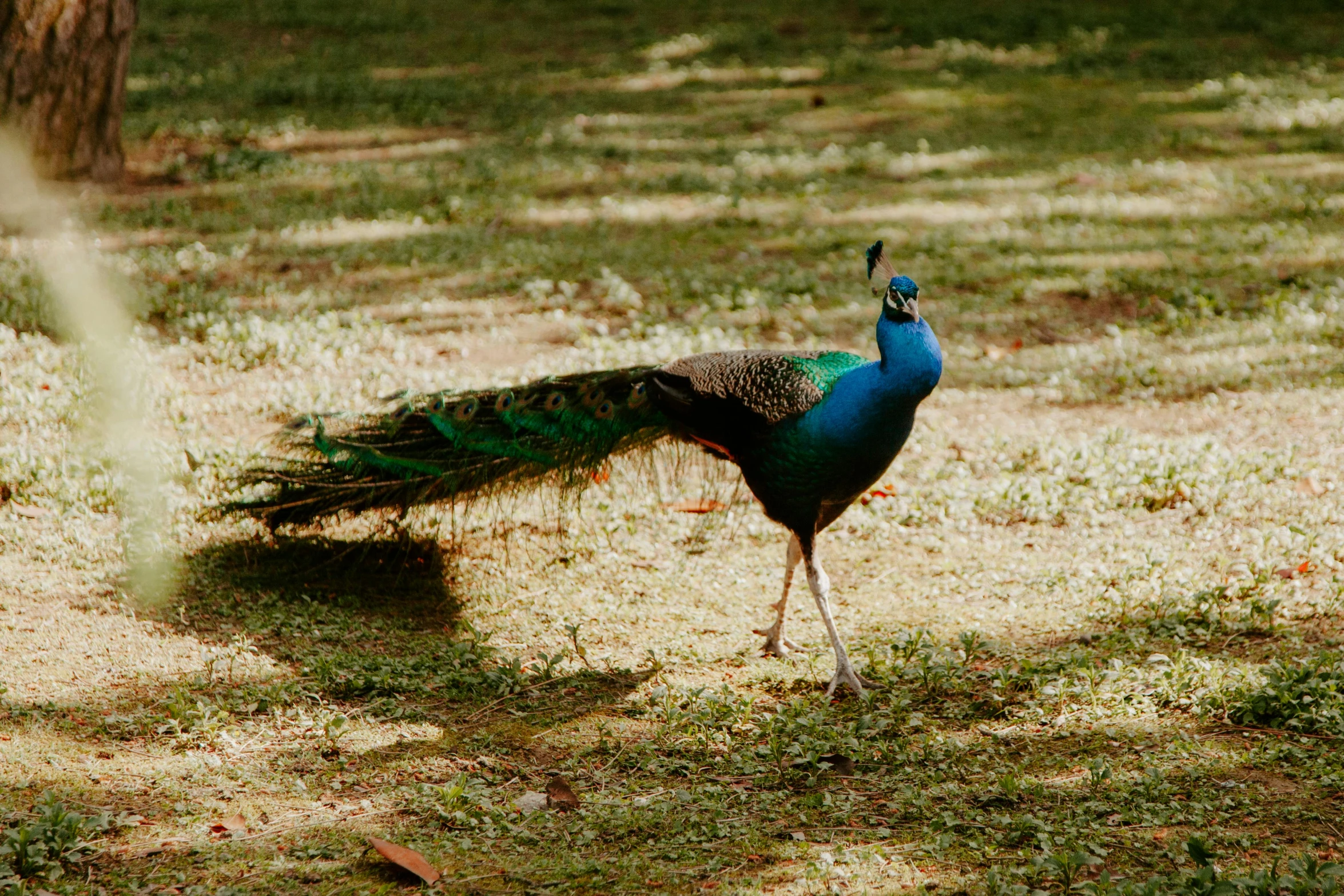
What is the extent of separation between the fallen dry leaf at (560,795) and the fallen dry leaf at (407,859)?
50 cm

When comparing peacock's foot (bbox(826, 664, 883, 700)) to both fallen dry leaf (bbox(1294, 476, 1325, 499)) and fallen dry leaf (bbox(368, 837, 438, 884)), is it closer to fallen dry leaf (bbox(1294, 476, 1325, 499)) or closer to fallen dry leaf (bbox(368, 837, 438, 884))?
fallen dry leaf (bbox(368, 837, 438, 884))

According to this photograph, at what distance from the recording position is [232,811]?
369 cm

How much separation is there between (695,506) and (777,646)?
4.13ft

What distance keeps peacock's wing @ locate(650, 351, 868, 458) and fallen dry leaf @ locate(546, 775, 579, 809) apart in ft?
5.03

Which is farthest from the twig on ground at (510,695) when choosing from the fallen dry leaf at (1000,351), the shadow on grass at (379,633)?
the fallen dry leaf at (1000,351)

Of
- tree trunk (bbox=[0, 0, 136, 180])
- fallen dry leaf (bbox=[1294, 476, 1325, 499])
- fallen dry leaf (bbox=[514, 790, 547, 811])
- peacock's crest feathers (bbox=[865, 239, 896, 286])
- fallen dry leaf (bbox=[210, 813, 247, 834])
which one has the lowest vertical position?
fallen dry leaf (bbox=[514, 790, 547, 811])

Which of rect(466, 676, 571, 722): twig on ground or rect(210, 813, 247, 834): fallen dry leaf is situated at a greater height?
rect(210, 813, 247, 834): fallen dry leaf

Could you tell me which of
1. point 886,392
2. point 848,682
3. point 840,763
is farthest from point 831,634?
point 886,392

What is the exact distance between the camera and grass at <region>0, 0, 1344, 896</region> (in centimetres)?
368

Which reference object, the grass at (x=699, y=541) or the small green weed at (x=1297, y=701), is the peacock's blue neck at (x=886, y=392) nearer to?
the grass at (x=699, y=541)

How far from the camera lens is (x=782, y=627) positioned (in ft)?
16.6

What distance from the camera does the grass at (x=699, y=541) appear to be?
3682mm

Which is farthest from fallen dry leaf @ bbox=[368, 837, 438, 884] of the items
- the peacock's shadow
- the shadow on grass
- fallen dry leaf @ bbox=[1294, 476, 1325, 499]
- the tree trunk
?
the tree trunk

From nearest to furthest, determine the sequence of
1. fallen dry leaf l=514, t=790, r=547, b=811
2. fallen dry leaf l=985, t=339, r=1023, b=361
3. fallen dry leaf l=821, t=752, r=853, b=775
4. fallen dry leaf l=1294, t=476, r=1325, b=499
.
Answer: fallen dry leaf l=514, t=790, r=547, b=811
fallen dry leaf l=821, t=752, r=853, b=775
fallen dry leaf l=1294, t=476, r=1325, b=499
fallen dry leaf l=985, t=339, r=1023, b=361
